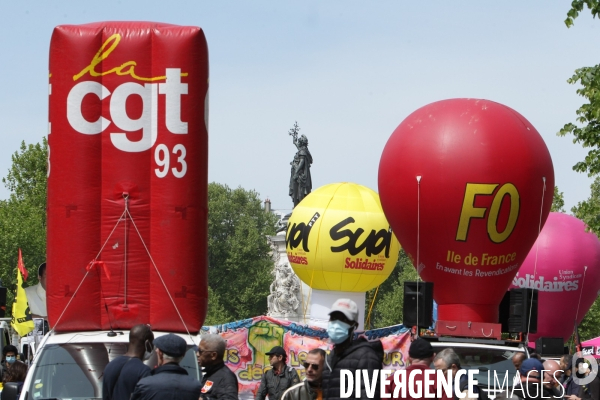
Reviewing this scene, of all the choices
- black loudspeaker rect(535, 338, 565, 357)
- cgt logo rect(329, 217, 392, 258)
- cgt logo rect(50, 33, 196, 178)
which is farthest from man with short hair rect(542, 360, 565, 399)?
cgt logo rect(329, 217, 392, 258)

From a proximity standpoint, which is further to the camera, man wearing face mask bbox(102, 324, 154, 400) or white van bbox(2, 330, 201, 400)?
white van bbox(2, 330, 201, 400)

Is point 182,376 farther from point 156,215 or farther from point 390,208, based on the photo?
point 390,208

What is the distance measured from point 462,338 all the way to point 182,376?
885 centimetres


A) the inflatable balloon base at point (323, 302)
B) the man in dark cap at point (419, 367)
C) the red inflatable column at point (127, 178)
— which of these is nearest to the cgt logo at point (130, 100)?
the red inflatable column at point (127, 178)

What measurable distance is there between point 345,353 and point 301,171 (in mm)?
45507

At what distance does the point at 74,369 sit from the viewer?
38.0 feet

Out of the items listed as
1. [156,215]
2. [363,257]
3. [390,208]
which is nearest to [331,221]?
[363,257]

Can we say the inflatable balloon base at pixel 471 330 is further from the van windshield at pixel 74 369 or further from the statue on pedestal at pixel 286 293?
the statue on pedestal at pixel 286 293

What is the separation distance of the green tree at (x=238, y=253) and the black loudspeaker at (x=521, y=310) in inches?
2463

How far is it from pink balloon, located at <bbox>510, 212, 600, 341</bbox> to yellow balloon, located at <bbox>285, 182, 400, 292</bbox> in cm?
435

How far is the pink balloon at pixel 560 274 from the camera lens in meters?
27.7

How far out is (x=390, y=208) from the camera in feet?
62.7

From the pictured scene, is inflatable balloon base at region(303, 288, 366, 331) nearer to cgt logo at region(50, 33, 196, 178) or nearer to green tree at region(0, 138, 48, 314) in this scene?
cgt logo at region(50, 33, 196, 178)

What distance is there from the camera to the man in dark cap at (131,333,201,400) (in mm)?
7965
